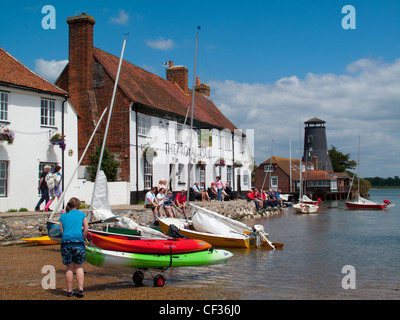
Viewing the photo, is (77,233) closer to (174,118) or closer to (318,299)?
(318,299)

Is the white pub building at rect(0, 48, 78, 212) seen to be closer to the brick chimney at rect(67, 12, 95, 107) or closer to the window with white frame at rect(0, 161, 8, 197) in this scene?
the window with white frame at rect(0, 161, 8, 197)

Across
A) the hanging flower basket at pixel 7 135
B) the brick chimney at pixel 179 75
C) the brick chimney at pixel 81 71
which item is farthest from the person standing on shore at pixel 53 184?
the brick chimney at pixel 179 75

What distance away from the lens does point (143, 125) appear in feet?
90.7

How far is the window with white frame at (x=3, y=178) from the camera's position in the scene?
18828 mm

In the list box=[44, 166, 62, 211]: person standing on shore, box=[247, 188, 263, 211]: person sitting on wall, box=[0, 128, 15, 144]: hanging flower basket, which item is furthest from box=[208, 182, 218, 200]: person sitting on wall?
box=[0, 128, 15, 144]: hanging flower basket

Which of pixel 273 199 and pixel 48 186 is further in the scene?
pixel 273 199

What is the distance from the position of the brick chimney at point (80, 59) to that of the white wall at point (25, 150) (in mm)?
5656

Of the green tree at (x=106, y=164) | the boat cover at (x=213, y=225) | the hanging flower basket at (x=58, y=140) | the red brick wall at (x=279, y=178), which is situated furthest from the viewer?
the red brick wall at (x=279, y=178)

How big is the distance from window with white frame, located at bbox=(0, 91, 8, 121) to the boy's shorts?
12.9 metres

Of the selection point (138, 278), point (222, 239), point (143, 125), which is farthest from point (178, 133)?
point (138, 278)

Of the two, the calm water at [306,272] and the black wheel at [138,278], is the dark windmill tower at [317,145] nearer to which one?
the calm water at [306,272]

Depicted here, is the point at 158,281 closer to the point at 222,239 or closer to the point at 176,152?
the point at 222,239

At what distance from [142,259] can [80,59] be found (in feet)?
66.6

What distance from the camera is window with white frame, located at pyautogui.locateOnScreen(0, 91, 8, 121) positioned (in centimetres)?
1889
